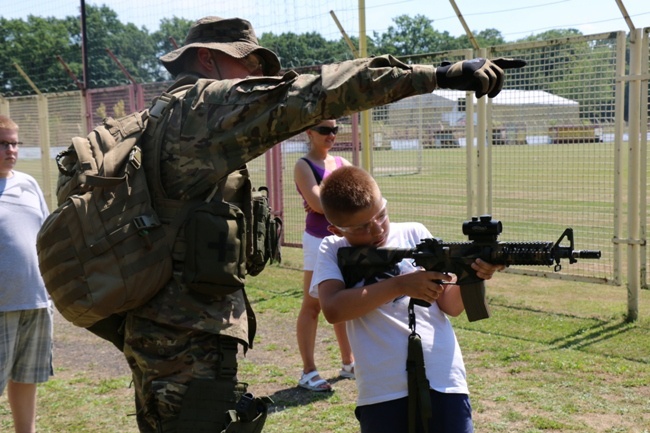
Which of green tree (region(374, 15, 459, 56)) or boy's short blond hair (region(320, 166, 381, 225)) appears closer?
boy's short blond hair (region(320, 166, 381, 225))

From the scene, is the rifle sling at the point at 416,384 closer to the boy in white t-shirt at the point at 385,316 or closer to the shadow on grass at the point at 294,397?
the boy in white t-shirt at the point at 385,316

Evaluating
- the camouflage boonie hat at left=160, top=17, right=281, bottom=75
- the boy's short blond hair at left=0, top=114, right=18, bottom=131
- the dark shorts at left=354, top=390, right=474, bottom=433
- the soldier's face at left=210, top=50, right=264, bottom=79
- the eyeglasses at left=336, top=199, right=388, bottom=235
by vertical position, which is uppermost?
the camouflage boonie hat at left=160, top=17, right=281, bottom=75

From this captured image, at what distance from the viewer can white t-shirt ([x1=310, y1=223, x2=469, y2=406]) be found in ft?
9.24

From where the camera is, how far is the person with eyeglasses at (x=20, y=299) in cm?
469

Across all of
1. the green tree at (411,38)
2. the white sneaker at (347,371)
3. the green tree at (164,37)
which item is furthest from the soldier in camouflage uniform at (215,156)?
the green tree at (164,37)

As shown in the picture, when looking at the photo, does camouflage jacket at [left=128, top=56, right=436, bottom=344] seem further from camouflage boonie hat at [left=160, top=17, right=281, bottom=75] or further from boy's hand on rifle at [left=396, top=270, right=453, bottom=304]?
boy's hand on rifle at [left=396, top=270, right=453, bottom=304]

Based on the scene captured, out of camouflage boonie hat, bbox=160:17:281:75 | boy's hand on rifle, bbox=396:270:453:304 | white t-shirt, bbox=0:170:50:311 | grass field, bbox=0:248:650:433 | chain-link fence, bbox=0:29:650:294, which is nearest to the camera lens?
boy's hand on rifle, bbox=396:270:453:304

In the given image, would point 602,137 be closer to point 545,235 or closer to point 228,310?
point 545,235

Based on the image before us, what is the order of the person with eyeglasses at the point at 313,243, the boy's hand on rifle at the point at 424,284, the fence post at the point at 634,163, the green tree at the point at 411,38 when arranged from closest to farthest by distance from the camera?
the boy's hand on rifle at the point at 424,284 → the person with eyeglasses at the point at 313,243 → the fence post at the point at 634,163 → the green tree at the point at 411,38

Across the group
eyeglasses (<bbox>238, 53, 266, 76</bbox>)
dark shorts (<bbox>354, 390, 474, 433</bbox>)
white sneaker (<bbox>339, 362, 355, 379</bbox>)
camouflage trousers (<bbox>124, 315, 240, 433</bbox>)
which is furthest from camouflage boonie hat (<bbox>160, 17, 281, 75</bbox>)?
white sneaker (<bbox>339, 362, 355, 379</bbox>)

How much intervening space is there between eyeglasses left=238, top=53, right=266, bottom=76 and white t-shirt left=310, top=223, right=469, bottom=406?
829 mm

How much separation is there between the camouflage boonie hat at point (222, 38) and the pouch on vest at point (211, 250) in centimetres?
69

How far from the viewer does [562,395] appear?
5.29m

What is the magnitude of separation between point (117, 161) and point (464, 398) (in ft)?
5.09
